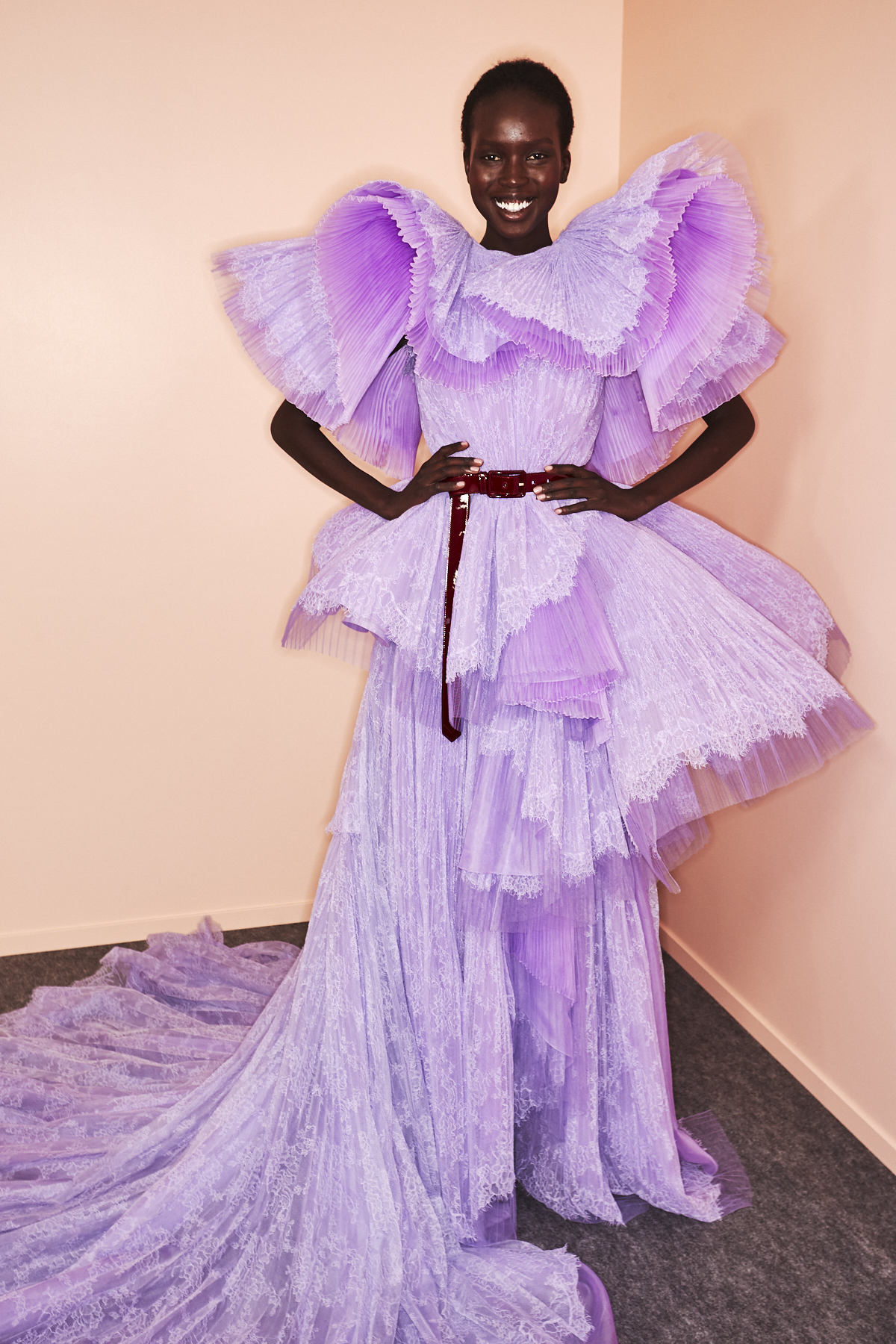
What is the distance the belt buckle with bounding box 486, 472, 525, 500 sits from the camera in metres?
1.56

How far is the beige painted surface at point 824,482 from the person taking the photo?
1.79 metres

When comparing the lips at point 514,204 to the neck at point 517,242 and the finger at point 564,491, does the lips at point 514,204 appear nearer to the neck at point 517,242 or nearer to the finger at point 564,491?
the neck at point 517,242

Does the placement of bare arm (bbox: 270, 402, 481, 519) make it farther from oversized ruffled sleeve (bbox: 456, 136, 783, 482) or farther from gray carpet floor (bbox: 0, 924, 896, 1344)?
gray carpet floor (bbox: 0, 924, 896, 1344)

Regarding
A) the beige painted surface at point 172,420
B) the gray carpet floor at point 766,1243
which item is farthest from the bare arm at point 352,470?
the gray carpet floor at point 766,1243

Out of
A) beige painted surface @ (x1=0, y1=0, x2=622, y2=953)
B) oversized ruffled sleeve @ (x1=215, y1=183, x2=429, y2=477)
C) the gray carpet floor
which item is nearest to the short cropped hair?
Answer: oversized ruffled sleeve @ (x1=215, y1=183, x2=429, y2=477)

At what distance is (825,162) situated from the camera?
1877mm

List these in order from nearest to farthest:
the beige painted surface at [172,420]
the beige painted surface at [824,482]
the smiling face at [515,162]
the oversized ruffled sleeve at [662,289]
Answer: the oversized ruffled sleeve at [662,289], the smiling face at [515,162], the beige painted surface at [824,482], the beige painted surface at [172,420]

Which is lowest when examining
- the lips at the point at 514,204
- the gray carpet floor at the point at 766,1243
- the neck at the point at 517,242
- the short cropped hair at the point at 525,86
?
the gray carpet floor at the point at 766,1243

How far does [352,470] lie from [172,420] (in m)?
1.05

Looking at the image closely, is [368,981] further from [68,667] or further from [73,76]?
[73,76]

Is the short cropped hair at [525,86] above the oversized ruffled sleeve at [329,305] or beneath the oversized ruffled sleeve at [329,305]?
above

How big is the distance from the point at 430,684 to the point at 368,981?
437 millimetres

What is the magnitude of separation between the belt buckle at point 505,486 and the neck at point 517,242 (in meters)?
0.34

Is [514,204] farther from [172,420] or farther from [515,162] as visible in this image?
[172,420]
